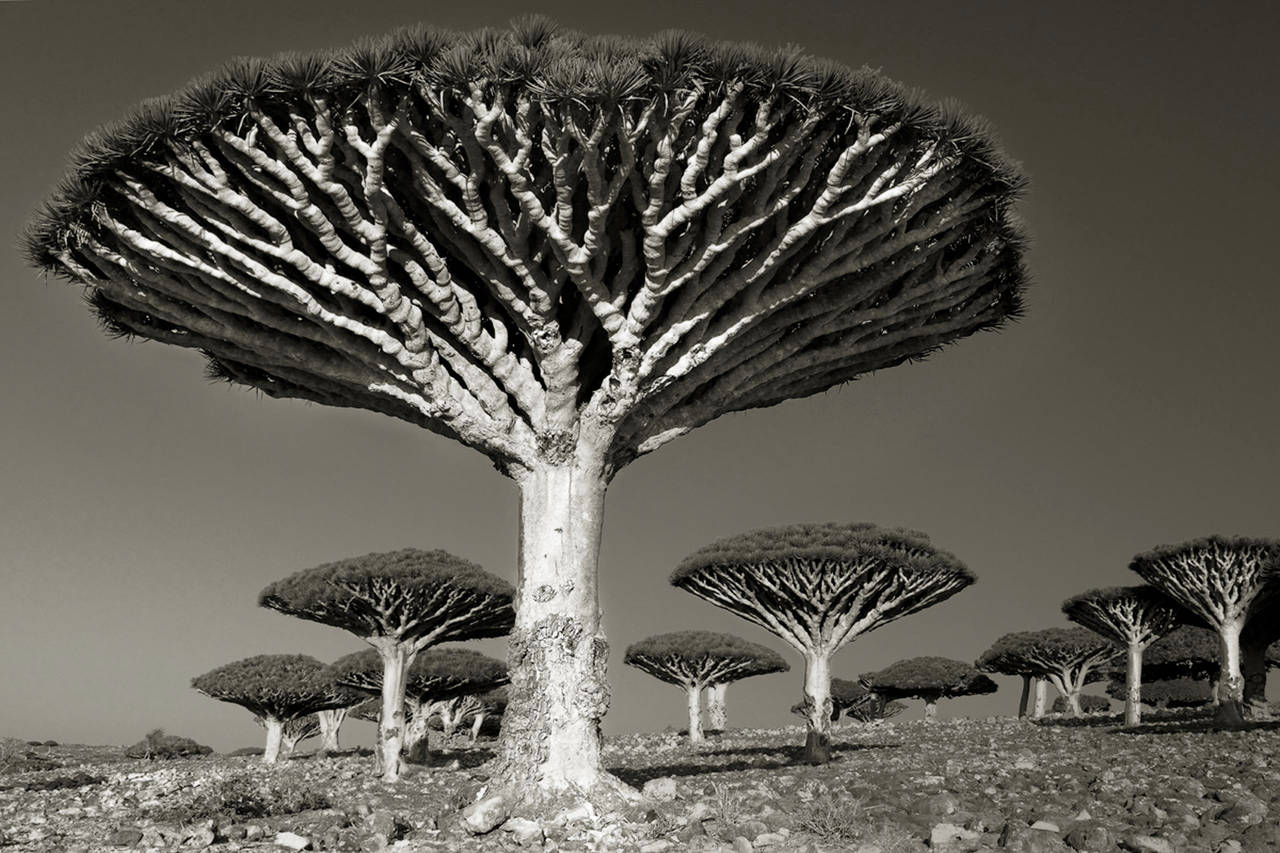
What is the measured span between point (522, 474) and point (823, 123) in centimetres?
447

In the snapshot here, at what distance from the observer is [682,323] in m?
10.3

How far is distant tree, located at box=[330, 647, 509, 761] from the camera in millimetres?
38062

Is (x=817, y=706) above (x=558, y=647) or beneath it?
beneath

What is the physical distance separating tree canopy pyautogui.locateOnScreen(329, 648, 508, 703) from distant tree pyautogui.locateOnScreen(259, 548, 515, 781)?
31.0 ft

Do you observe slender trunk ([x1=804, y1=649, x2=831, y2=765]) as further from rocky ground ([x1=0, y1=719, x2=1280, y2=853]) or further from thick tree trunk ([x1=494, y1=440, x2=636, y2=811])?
thick tree trunk ([x1=494, y1=440, x2=636, y2=811])

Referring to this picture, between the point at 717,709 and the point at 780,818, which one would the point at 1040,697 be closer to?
the point at 717,709

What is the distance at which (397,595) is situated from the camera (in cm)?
2734

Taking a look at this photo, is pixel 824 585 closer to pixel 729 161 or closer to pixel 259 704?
pixel 729 161

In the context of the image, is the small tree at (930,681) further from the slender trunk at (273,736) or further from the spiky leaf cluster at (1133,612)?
the slender trunk at (273,736)

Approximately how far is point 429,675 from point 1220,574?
25.9m

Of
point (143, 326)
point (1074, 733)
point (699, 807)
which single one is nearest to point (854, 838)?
point (699, 807)

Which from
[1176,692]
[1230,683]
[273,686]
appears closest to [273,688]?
[273,686]

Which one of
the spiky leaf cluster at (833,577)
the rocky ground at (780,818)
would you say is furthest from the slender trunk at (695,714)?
the rocky ground at (780,818)

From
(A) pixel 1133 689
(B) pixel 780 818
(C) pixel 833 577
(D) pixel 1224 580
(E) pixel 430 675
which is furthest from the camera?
(E) pixel 430 675
